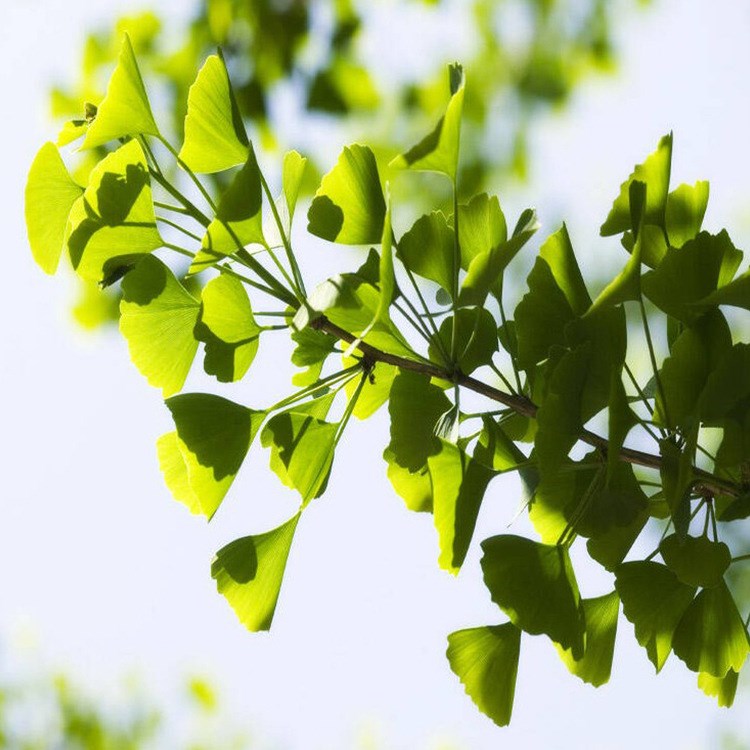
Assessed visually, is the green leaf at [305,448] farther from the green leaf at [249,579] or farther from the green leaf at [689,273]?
the green leaf at [689,273]

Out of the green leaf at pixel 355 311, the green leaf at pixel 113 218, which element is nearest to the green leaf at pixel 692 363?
the green leaf at pixel 355 311

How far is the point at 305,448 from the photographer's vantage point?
41 centimetres

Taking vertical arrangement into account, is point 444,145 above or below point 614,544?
above

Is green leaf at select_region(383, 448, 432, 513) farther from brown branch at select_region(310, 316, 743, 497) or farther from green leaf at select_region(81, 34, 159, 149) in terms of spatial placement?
green leaf at select_region(81, 34, 159, 149)

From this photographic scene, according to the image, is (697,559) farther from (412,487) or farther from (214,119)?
(214,119)

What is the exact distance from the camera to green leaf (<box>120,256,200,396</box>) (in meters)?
0.42

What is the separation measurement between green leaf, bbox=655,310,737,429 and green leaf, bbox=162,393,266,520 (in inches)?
7.0

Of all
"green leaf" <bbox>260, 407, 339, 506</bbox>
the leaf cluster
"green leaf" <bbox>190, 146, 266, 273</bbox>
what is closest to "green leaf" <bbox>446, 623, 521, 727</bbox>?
the leaf cluster

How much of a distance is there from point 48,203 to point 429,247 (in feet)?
0.57

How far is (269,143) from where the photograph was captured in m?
1.70

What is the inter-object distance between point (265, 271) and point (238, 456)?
3.3 inches

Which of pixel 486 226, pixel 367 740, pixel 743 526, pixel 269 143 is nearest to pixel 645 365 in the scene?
pixel 743 526

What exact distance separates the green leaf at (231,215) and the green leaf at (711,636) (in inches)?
9.8

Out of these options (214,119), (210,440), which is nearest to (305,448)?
(210,440)
